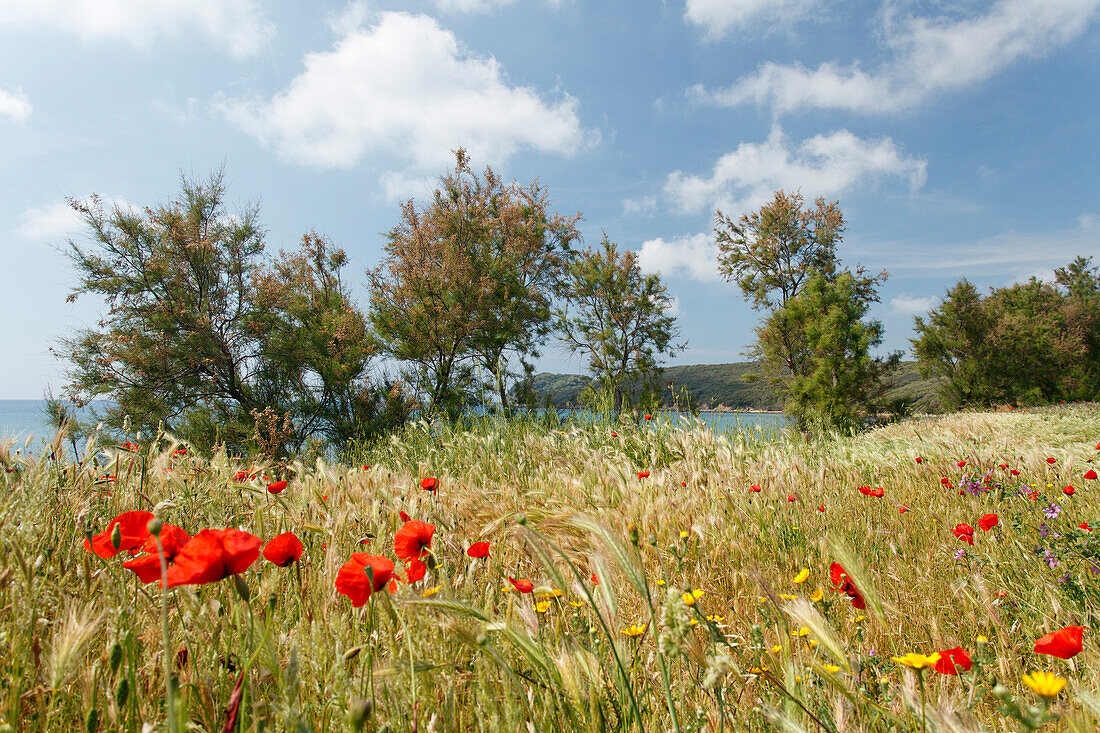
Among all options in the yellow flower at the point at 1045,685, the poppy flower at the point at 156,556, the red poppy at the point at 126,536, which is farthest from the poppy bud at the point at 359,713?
the yellow flower at the point at 1045,685

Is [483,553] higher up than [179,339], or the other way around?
[179,339]

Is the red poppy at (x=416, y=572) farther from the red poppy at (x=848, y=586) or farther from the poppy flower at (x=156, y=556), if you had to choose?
the red poppy at (x=848, y=586)

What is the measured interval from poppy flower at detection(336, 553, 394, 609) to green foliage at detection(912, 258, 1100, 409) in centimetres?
2957

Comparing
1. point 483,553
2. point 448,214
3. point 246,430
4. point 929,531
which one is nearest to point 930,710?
point 483,553

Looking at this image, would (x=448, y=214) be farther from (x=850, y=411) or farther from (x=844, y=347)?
(x=850, y=411)

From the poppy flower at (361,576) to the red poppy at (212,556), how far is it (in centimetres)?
16

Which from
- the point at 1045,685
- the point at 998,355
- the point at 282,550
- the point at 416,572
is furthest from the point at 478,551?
the point at 998,355

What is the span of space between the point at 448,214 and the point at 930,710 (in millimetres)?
13711

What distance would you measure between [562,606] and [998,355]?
30.5m

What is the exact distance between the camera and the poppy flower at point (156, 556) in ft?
2.81

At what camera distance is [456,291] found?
1161 cm

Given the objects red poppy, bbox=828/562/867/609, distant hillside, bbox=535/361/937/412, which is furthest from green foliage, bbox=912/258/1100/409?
red poppy, bbox=828/562/867/609

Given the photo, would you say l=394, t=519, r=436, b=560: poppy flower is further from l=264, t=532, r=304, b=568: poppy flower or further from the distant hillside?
the distant hillside

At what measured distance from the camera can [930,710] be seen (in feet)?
2.97
